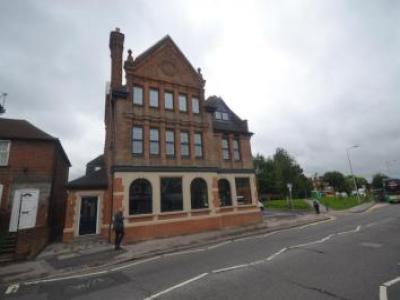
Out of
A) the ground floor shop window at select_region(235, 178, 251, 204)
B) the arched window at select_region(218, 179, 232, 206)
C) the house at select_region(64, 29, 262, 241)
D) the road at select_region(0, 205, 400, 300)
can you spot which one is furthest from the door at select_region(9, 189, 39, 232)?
the ground floor shop window at select_region(235, 178, 251, 204)

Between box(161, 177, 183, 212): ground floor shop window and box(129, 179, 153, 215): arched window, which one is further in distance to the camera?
box(161, 177, 183, 212): ground floor shop window

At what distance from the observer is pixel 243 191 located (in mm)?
21188

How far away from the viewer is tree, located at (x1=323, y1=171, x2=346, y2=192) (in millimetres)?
85375

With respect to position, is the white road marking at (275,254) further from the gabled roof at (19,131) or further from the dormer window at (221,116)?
the gabled roof at (19,131)

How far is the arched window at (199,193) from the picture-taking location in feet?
58.5

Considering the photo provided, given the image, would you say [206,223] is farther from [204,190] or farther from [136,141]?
[136,141]

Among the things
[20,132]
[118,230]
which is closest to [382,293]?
[118,230]

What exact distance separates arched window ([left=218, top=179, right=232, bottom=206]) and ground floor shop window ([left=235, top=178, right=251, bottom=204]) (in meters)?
0.95

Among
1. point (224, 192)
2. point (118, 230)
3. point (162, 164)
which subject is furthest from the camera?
point (224, 192)

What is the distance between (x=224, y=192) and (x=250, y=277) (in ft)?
43.7

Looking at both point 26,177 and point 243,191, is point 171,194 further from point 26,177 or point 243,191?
point 26,177

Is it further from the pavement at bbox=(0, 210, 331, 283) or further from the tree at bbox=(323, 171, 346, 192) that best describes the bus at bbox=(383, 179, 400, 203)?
the tree at bbox=(323, 171, 346, 192)

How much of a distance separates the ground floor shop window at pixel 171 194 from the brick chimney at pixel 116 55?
25.9ft

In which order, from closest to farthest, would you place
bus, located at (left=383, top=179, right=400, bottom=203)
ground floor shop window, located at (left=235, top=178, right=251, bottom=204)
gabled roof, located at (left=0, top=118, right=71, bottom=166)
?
gabled roof, located at (left=0, top=118, right=71, bottom=166) → ground floor shop window, located at (left=235, top=178, right=251, bottom=204) → bus, located at (left=383, top=179, right=400, bottom=203)
